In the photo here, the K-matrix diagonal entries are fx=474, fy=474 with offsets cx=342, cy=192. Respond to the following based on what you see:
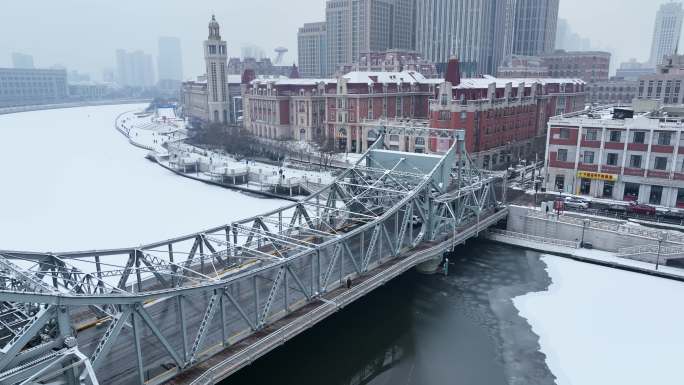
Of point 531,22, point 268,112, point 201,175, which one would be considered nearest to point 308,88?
point 268,112

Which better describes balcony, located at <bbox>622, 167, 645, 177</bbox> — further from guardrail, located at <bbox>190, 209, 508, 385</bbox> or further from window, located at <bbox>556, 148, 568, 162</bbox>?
guardrail, located at <bbox>190, 209, 508, 385</bbox>

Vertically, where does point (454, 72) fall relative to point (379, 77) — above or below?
above

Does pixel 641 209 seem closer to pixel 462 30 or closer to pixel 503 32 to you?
pixel 462 30

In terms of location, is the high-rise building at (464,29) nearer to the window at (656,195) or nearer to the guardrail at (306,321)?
the window at (656,195)

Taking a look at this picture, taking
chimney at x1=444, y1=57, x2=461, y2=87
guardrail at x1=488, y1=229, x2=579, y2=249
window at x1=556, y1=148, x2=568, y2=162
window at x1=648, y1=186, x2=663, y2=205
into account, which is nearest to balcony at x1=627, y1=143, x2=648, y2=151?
window at x1=648, y1=186, x2=663, y2=205

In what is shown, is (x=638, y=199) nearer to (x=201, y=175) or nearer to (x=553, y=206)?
(x=553, y=206)

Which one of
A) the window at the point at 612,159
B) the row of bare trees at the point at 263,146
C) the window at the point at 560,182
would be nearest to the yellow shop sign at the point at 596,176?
the window at the point at 612,159

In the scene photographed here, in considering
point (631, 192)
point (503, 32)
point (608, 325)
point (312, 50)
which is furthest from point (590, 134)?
point (312, 50)
